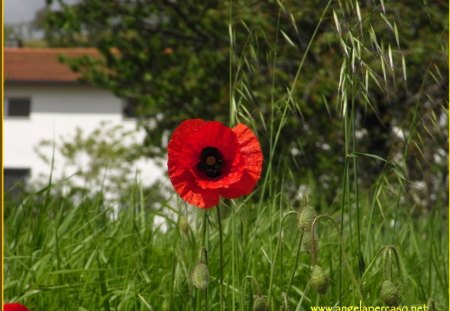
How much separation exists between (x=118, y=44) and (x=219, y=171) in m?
6.84

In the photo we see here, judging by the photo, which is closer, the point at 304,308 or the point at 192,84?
the point at 304,308

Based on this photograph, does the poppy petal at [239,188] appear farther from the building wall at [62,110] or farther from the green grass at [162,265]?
the building wall at [62,110]

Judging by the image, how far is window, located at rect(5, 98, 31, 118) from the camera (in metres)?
27.6

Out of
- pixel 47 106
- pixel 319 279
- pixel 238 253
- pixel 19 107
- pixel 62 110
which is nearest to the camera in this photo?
pixel 319 279

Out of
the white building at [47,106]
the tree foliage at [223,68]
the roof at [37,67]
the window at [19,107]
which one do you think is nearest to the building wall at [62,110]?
the white building at [47,106]

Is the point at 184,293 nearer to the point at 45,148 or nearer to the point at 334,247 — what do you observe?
the point at 334,247

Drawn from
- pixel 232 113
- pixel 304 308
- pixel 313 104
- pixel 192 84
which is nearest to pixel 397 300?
pixel 232 113

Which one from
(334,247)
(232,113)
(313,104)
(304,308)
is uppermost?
(313,104)

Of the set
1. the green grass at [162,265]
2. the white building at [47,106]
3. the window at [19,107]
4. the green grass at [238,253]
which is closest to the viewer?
the green grass at [238,253]

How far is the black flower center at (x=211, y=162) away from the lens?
73.4 inches

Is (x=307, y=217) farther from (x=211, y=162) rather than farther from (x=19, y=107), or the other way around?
(x=19, y=107)

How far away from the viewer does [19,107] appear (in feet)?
91.4

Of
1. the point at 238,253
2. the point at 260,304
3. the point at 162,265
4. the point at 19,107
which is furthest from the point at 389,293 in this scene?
the point at 19,107

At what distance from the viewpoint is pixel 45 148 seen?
83.1ft
